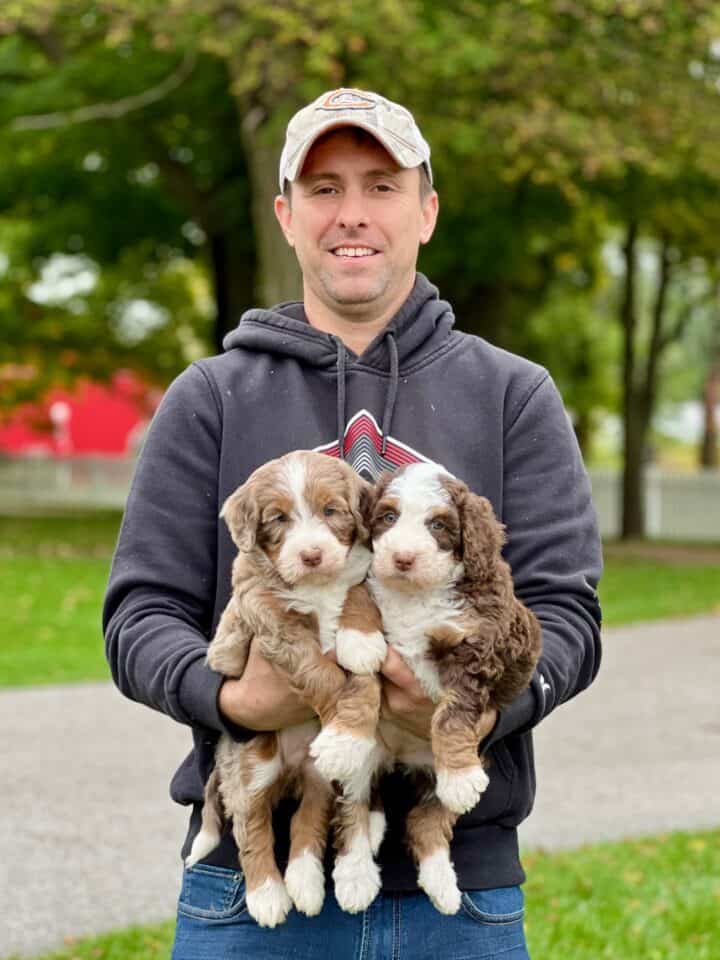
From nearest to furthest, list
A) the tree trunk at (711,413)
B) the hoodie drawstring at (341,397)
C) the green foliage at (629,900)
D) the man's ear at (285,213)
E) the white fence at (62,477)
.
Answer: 1. the hoodie drawstring at (341,397)
2. the man's ear at (285,213)
3. the green foliage at (629,900)
4. the tree trunk at (711,413)
5. the white fence at (62,477)

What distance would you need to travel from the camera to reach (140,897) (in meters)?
7.29

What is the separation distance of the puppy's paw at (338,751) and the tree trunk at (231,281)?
25.7 m

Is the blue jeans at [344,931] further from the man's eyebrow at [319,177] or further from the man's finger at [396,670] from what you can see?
the man's eyebrow at [319,177]

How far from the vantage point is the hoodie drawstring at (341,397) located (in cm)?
330

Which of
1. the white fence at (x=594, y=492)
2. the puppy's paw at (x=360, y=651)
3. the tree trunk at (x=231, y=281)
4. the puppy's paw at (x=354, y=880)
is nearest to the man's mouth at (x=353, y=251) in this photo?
the puppy's paw at (x=360, y=651)

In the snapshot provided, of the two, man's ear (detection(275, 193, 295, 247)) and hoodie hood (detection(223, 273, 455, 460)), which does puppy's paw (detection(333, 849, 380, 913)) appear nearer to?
hoodie hood (detection(223, 273, 455, 460))

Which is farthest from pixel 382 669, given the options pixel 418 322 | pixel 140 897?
pixel 140 897

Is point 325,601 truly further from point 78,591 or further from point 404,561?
point 78,591

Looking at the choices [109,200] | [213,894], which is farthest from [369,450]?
[109,200]

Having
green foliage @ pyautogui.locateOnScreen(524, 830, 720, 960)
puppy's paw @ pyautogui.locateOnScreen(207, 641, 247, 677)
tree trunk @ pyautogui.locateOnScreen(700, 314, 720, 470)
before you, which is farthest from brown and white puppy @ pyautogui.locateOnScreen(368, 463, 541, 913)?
tree trunk @ pyautogui.locateOnScreen(700, 314, 720, 470)

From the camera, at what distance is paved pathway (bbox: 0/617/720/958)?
287 inches

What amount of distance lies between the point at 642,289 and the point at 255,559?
182 ft

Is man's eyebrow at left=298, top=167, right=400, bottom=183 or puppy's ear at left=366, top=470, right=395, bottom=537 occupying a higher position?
man's eyebrow at left=298, top=167, right=400, bottom=183

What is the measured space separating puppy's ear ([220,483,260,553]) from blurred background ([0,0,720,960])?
3.92 meters
